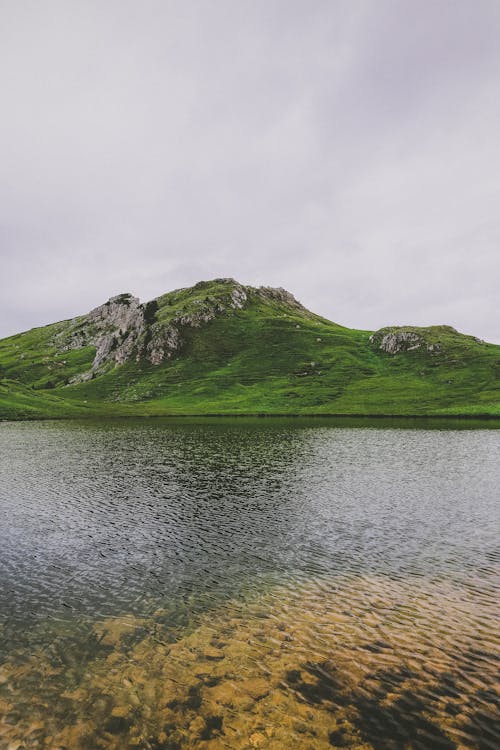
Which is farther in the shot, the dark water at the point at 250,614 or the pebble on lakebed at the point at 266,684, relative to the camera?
the dark water at the point at 250,614

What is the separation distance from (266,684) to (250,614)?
5.01m

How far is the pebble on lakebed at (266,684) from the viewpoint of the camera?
13102 millimetres

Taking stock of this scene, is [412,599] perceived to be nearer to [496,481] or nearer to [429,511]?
[429,511]

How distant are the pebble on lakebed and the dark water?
2.7 inches

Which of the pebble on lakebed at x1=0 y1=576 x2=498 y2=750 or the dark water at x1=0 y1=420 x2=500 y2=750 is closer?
the pebble on lakebed at x1=0 y1=576 x2=498 y2=750

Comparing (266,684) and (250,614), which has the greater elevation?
(250,614)

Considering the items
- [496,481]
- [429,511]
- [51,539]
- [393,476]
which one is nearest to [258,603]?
[51,539]

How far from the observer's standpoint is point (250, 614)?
2031 centimetres

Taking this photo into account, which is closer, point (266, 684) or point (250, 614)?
point (266, 684)

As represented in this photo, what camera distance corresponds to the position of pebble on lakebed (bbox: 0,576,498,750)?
13102 mm

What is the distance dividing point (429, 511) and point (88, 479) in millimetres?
37624

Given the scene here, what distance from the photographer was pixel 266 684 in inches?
604

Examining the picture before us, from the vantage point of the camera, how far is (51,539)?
3089 centimetres

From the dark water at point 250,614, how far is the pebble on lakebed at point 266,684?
68mm
